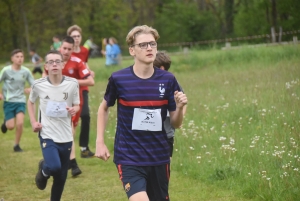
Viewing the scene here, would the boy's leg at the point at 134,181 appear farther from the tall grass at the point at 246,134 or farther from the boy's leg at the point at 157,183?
the tall grass at the point at 246,134

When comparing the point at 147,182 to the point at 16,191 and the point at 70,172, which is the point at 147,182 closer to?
the point at 16,191

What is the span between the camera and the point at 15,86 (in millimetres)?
12320

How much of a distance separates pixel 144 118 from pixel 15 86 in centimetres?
737

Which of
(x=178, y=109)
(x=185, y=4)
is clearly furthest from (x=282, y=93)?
(x=185, y=4)

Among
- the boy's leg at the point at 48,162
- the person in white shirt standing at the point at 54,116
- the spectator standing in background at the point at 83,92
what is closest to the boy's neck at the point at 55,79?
the person in white shirt standing at the point at 54,116

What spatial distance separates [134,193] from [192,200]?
2.80 meters

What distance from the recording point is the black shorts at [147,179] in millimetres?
5335

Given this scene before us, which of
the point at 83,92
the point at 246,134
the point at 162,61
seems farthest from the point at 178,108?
the point at 83,92

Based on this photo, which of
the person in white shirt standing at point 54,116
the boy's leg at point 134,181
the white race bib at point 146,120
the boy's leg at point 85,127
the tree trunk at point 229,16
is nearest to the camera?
the boy's leg at point 134,181

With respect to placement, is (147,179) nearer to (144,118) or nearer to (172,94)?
(144,118)

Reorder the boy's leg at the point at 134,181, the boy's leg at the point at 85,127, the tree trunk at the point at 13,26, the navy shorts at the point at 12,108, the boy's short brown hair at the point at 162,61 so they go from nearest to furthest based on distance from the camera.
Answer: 1. the boy's leg at the point at 134,181
2. the boy's short brown hair at the point at 162,61
3. the boy's leg at the point at 85,127
4. the navy shorts at the point at 12,108
5. the tree trunk at the point at 13,26

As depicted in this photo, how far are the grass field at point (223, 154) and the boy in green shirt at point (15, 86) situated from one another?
31.8 inches

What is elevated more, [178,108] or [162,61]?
[162,61]

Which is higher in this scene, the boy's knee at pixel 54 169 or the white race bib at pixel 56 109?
the white race bib at pixel 56 109
